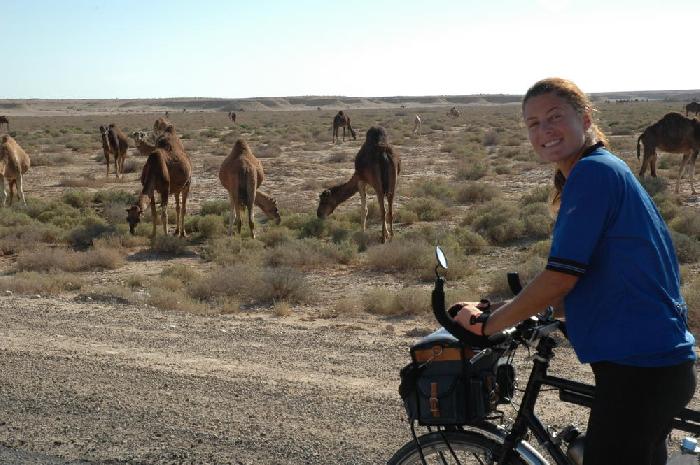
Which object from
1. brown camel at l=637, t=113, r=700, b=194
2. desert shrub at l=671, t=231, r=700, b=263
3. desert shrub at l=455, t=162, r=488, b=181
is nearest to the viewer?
desert shrub at l=671, t=231, r=700, b=263


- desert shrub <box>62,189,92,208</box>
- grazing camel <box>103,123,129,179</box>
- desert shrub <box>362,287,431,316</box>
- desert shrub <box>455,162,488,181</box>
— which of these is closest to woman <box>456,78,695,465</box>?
desert shrub <box>362,287,431,316</box>

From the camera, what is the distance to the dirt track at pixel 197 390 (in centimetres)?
555

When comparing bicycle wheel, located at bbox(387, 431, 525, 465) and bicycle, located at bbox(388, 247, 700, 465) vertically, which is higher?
bicycle, located at bbox(388, 247, 700, 465)

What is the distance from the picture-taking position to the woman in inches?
109

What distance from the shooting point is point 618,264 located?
277 centimetres

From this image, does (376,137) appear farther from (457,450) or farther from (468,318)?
(468,318)

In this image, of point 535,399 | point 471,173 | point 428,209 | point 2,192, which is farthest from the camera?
point 471,173

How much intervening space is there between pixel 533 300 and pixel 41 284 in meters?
10.3

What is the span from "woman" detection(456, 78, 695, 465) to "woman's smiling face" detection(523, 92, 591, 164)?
0.43 feet

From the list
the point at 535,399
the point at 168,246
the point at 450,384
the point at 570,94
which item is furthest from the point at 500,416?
the point at 168,246

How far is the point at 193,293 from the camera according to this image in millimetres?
11625

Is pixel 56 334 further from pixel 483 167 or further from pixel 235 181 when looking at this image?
pixel 483 167

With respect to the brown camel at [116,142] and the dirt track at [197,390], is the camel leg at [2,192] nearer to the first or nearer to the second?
the brown camel at [116,142]

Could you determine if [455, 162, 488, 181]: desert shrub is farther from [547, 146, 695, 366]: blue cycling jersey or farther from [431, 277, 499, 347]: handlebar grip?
[547, 146, 695, 366]: blue cycling jersey
